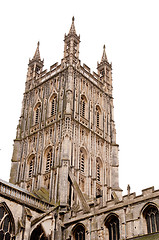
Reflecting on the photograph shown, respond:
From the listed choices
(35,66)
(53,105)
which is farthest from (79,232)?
(35,66)

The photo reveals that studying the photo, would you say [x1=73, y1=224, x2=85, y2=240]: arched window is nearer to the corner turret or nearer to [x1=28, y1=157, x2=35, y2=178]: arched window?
[x1=28, y1=157, x2=35, y2=178]: arched window

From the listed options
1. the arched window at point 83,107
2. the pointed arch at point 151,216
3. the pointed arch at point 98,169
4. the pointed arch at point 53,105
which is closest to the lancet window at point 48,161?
the pointed arch at point 53,105

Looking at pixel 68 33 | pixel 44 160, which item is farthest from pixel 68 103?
pixel 68 33

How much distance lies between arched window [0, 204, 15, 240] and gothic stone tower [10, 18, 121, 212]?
519 centimetres

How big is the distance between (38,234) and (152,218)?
940 cm

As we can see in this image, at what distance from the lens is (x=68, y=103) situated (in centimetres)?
3728

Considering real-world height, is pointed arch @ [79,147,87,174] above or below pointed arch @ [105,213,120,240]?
above

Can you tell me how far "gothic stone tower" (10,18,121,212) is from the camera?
3412 centimetres

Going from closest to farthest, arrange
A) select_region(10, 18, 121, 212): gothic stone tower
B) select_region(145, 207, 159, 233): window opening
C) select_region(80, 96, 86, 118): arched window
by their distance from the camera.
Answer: select_region(145, 207, 159, 233): window opening
select_region(10, 18, 121, 212): gothic stone tower
select_region(80, 96, 86, 118): arched window

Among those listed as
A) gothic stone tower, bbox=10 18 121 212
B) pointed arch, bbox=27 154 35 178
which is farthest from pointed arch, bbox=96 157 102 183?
pointed arch, bbox=27 154 35 178

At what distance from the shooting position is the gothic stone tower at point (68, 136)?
3412 cm

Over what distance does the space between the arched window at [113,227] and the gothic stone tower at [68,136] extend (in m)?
5.26

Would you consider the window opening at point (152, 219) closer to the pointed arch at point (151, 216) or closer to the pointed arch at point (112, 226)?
the pointed arch at point (151, 216)

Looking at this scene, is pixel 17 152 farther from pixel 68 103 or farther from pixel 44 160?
pixel 68 103
